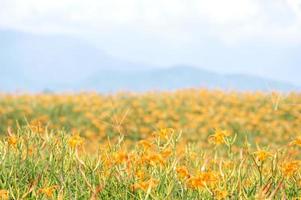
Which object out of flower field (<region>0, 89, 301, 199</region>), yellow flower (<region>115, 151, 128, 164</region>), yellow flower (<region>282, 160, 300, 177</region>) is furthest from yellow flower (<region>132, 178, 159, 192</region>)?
yellow flower (<region>282, 160, 300, 177</region>)

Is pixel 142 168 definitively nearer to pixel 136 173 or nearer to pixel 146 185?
pixel 136 173

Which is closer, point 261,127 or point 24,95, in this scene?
point 261,127

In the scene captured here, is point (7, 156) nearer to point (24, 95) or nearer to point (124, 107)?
point (124, 107)

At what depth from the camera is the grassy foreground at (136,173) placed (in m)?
3.01

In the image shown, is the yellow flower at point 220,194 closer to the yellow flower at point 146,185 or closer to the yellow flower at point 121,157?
the yellow flower at point 146,185

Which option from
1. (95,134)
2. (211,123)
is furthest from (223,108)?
(95,134)

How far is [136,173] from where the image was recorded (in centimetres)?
333

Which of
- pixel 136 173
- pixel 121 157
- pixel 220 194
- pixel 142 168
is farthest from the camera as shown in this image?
pixel 142 168

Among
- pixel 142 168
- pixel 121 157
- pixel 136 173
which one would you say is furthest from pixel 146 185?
pixel 142 168

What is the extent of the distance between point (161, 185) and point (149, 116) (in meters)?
10.9

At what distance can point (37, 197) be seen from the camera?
2.96m

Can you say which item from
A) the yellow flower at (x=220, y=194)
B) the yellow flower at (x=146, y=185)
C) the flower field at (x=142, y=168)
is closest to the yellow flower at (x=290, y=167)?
the flower field at (x=142, y=168)

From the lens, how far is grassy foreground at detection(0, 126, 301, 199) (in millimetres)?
3012

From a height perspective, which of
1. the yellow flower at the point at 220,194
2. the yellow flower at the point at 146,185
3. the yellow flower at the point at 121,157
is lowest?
the yellow flower at the point at 220,194
